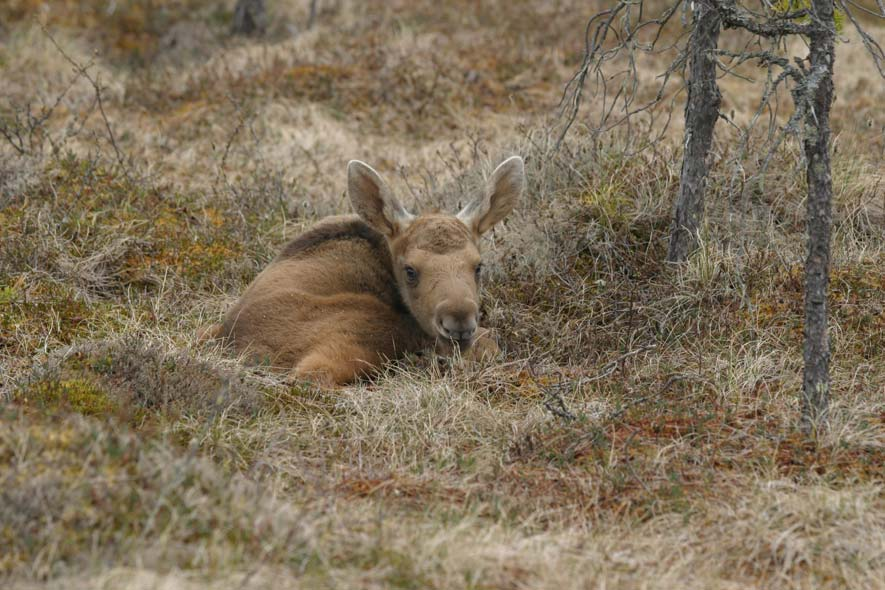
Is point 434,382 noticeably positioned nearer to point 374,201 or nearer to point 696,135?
point 374,201

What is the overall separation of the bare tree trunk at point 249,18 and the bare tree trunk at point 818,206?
14.1 m

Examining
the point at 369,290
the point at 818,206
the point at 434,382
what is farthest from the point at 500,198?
the point at 818,206

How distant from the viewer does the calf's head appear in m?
7.02

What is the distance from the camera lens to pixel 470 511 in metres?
5.15

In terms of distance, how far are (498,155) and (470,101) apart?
3592 millimetres

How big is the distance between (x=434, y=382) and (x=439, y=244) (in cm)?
113

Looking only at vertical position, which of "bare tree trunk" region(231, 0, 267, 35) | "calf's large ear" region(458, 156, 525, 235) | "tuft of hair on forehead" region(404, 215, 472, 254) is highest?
"bare tree trunk" region(231, 0, 267, 35)

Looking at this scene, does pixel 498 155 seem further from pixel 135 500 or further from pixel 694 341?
pixel 135 500

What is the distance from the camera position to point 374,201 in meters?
7.88

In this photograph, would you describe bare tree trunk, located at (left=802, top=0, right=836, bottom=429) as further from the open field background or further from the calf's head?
the calf's head

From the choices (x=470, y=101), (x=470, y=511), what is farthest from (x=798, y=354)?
(x=470, y=101)

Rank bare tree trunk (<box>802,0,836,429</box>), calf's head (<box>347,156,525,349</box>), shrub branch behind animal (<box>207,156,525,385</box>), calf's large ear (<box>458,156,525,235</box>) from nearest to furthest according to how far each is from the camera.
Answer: bare tree trunk (<box>802,0,836,429</box>), calf's head (<box>347,156,525,349</box>), shrub branch behind animal (<box>207,156,525,385</box>), calf's large ear (<box>458,156,525,235</box>)

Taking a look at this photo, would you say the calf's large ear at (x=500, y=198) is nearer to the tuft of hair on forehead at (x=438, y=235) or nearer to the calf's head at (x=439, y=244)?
the calf's head at (x=439, y=244)

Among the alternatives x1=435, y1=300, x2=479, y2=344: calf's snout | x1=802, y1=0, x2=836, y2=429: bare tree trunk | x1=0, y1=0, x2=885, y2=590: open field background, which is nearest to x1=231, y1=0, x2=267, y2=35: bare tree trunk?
x1=0, y1=0, x2=885, y2=590: open field background
